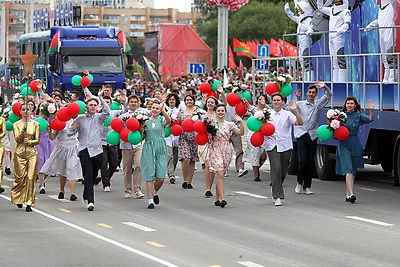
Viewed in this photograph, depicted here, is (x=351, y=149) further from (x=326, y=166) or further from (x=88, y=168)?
(x=88, y=168)

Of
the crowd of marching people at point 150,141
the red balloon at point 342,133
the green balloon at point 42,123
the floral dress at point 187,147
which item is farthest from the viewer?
the floral dress at point 187,147

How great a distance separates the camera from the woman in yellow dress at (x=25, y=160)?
1728cm

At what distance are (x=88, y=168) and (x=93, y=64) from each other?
70.9 feet

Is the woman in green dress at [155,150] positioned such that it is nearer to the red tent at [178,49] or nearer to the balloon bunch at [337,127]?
the balloon bunch at [337,127]

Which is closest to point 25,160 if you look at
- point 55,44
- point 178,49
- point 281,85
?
point 281,85

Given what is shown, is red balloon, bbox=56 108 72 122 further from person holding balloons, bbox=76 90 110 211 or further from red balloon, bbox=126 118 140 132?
red balloon, bbox=126 118 140 132

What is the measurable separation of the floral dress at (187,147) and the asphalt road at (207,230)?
0.86 m

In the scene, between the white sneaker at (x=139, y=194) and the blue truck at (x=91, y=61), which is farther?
the blue truck at (x=91, y=61)

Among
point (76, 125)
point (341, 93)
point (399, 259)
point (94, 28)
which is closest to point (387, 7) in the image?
point (341, 93)

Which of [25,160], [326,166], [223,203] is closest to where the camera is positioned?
[25,160]

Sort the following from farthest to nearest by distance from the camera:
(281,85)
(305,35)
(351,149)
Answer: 1. (305,35)
2. (281,85)
3. (351,149)

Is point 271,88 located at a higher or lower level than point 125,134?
higher

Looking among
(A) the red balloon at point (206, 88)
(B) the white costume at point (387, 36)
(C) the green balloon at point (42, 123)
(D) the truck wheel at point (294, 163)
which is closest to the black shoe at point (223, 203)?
(C) the green balloon at point (42, 123)

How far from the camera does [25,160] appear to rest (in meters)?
17.5
